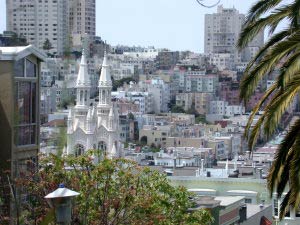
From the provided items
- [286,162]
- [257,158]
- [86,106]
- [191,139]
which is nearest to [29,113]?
[286,162]

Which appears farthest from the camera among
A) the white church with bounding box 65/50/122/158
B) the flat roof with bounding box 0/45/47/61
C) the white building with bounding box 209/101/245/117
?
the white building with bounding box 209/101/245/117

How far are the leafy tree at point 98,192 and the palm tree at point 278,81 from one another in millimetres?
1655

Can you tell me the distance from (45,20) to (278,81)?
2.17 metres

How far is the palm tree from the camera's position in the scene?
862 cm

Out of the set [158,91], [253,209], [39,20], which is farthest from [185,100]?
[39,20]

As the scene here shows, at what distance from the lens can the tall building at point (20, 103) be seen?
10367 mm

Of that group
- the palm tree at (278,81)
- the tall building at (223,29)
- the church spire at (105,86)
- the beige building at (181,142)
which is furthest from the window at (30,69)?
the tall building at (223,29)

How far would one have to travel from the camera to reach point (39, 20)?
27.1ft

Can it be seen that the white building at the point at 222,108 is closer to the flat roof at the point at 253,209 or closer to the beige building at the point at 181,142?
the beige building at the point at 181,142

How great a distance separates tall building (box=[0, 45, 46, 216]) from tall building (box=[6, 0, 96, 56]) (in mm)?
855

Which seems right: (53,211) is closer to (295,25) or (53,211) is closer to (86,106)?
(295,25)

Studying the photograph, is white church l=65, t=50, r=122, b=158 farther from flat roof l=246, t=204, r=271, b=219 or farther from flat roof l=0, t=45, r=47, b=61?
flat roof l=0, t=45, r=47, b=61

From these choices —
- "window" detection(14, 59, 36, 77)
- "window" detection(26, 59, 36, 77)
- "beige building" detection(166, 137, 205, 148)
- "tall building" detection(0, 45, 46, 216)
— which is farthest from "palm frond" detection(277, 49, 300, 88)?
"beige building" detection(166, 137, 205, 148)

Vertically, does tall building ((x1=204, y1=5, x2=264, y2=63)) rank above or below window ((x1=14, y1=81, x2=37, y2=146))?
above
